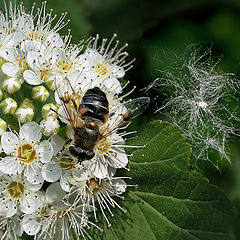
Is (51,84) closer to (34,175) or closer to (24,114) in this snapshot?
(24,114)

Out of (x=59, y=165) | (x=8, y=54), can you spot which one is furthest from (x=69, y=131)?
(x=8, y=54)

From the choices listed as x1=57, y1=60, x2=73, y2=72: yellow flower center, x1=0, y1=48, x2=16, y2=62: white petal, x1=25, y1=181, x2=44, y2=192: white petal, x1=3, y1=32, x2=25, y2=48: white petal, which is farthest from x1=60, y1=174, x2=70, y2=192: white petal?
x1=3, y1=32, x2=25, y2=48: white petal

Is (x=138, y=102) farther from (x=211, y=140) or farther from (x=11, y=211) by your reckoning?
(x=11, y=211)

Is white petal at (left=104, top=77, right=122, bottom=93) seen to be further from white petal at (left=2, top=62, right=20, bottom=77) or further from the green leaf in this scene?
white petal at (left=2, top=62, right=20, bottom=77)

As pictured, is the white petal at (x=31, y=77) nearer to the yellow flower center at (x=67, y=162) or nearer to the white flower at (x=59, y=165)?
the white flower at (x=59, y=165)

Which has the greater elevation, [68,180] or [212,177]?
[212,177]

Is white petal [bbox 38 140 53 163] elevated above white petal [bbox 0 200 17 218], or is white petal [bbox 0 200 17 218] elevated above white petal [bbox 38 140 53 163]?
white petal [bbox 38 140 53 163]

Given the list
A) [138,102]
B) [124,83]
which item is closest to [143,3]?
[124,83]
